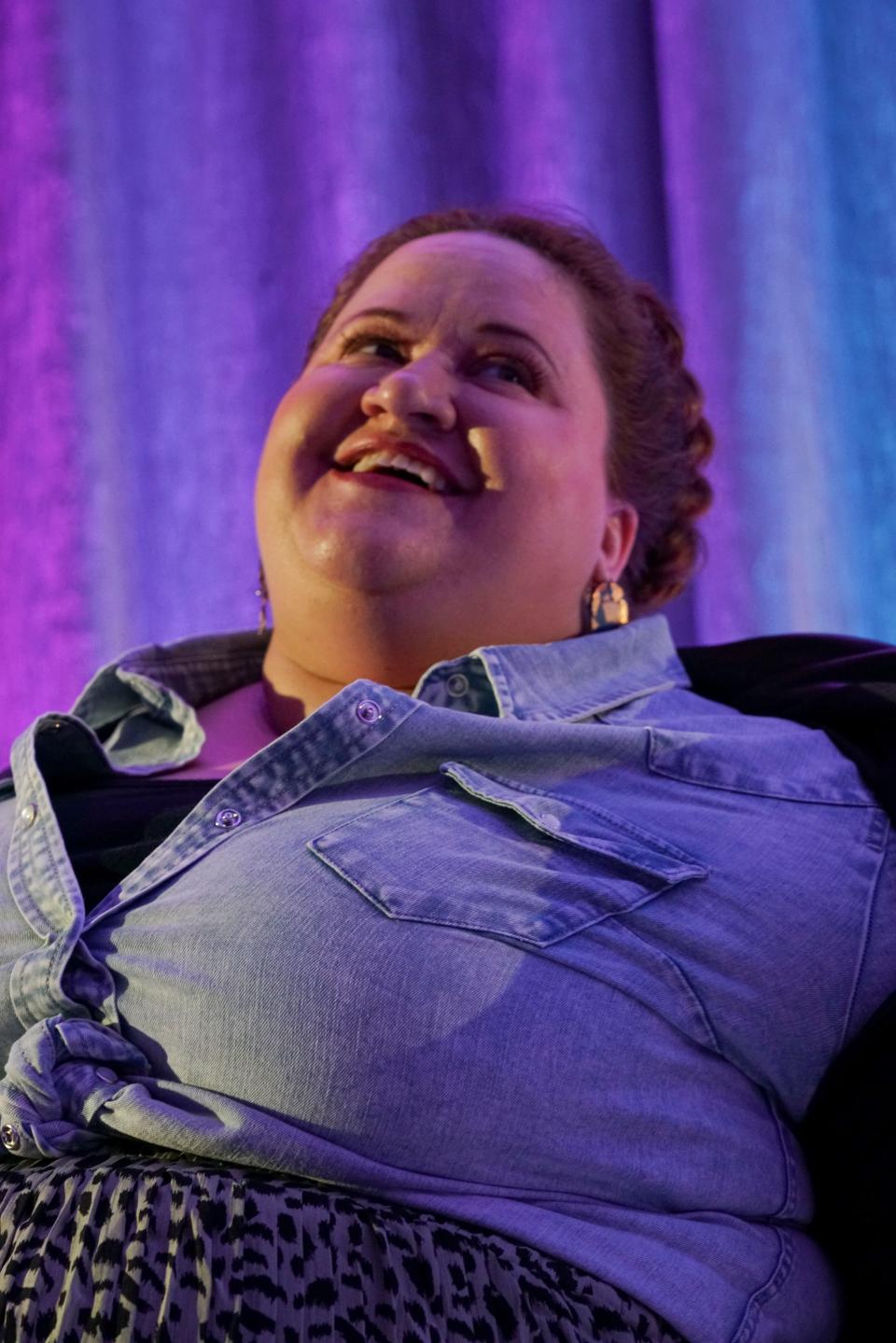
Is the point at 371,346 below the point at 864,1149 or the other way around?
the other way around

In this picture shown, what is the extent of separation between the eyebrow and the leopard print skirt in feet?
2.47

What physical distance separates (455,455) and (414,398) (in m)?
0.05

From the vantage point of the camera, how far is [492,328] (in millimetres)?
1211

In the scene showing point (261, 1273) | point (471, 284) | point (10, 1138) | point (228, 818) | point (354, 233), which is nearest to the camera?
point (261, 1273)

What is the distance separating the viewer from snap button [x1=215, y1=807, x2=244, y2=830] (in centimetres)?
88

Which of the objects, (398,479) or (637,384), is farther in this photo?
(637,384)

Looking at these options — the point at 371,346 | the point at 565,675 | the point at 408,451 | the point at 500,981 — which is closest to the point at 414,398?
the point at 408,451

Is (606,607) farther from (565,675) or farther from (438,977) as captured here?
(438,977)

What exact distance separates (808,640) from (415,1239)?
25.7 inches

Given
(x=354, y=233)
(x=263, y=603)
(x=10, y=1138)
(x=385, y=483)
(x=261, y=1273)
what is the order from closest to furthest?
1. (x=261, y=1273)
2. (x=10, y=1138)
3. (x=385, y=483)
4. (x=263, y=603)
5. (x=354, y=233)

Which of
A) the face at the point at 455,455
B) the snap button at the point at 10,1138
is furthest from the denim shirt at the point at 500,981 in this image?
the face at the point at 455,455

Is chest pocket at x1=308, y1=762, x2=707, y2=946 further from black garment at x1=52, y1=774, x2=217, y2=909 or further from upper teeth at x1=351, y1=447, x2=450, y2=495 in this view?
upper teeth at x1=351, y1=447, x2=450, y2=495

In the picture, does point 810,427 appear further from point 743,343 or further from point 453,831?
point 453,831

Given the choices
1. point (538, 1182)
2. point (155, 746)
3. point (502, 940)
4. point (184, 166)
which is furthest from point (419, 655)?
point (184, 166)
